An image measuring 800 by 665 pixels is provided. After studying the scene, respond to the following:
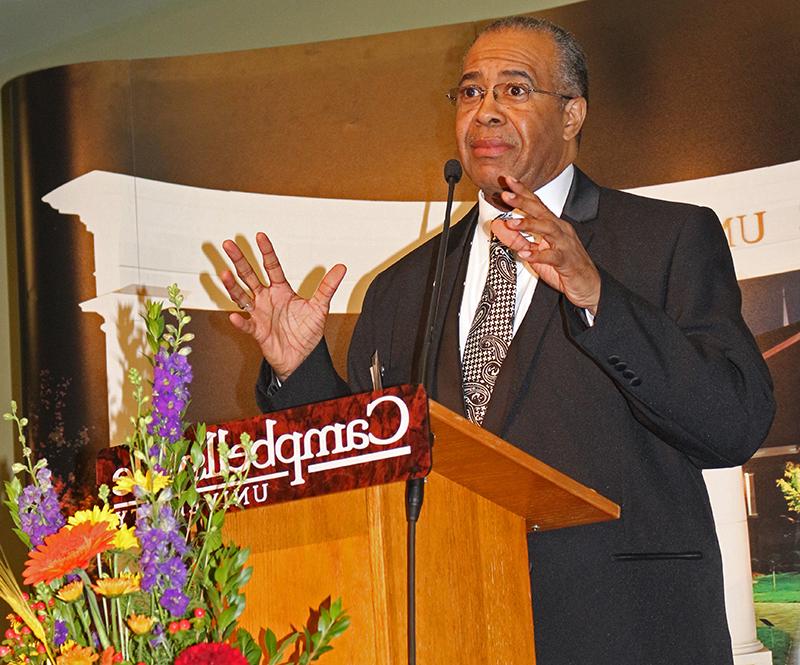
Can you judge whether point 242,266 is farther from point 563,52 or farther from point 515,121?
point 563,52

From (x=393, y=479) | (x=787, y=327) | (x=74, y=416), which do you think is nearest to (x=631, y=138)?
(x=787, y=327)

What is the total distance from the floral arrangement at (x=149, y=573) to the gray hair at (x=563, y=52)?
1379 mm

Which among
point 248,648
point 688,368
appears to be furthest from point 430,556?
point 688,368

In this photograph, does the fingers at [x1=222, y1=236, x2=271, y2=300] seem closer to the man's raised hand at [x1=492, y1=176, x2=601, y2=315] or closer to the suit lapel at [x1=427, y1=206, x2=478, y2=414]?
the suit lapel at [x1=427, y1=206, x2=478, y2=414]

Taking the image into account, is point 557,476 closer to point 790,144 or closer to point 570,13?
point 790,144

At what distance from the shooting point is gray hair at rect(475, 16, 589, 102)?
2396 millimetres

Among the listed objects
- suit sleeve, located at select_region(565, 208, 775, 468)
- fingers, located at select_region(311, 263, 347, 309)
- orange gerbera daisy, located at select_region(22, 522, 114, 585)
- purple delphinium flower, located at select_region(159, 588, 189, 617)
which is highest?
fingers, located at select_region(311, 263, 347, 309)

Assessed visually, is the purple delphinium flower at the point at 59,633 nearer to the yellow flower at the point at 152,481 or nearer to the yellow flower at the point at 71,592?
the yellow flower at the point at 71,592

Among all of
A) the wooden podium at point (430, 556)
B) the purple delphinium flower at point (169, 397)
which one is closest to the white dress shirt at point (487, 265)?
the wooden podium at point (430, 556)

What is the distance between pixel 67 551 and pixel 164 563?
0.09 meters

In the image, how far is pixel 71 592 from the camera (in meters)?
1.12

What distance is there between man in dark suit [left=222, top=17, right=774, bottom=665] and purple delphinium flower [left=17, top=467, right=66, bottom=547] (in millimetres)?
663

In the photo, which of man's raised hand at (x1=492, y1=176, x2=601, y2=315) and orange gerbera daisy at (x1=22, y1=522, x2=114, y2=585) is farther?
man's raised hand at (x1=492, y1=176, x2=601, y2=315)

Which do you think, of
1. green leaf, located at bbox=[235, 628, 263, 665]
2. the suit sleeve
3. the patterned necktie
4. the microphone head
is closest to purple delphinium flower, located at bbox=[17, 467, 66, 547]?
green leaf, located at bbox=[235, 628, 263, 665]
